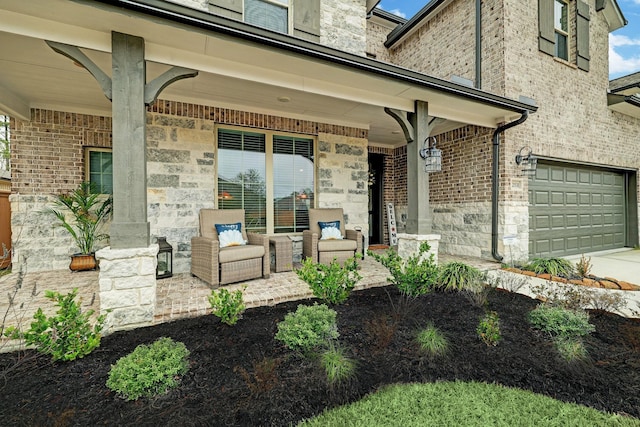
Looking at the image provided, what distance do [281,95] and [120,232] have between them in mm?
2779

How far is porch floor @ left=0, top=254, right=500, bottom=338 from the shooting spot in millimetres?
2621

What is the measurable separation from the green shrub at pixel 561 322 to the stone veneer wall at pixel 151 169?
4210mm

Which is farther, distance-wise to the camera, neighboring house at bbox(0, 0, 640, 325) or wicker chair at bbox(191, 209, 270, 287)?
wicker chair at bbox(191, 209, 270, 287)

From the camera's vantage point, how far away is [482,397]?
1623mm

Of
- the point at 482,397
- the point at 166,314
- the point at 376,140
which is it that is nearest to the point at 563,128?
the point at 376,140

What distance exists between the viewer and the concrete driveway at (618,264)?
4.31m

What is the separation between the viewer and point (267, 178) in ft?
16.0

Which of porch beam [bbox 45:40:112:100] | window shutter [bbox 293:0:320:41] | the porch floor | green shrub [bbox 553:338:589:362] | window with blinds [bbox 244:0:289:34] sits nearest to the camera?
green shrub [bbox 553:338:589:362]

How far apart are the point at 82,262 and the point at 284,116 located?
3879 mm

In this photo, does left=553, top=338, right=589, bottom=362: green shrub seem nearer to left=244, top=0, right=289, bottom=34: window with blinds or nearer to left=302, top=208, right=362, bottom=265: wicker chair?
left=302, top=208, right=362, bottom=265: wicker chair

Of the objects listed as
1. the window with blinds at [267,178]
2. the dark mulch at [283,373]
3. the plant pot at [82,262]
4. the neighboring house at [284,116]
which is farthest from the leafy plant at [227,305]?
the plant pot at [82,262]

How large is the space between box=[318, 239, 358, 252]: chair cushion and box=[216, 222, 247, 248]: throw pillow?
1.15 m

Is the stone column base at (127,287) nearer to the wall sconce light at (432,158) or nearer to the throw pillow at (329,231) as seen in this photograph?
the throw pillow at (329,231)

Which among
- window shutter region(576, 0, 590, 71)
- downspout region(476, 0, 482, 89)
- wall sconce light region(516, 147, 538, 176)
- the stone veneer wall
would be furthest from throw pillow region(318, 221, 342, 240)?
window shutter region(576, 0, 590, 71)
